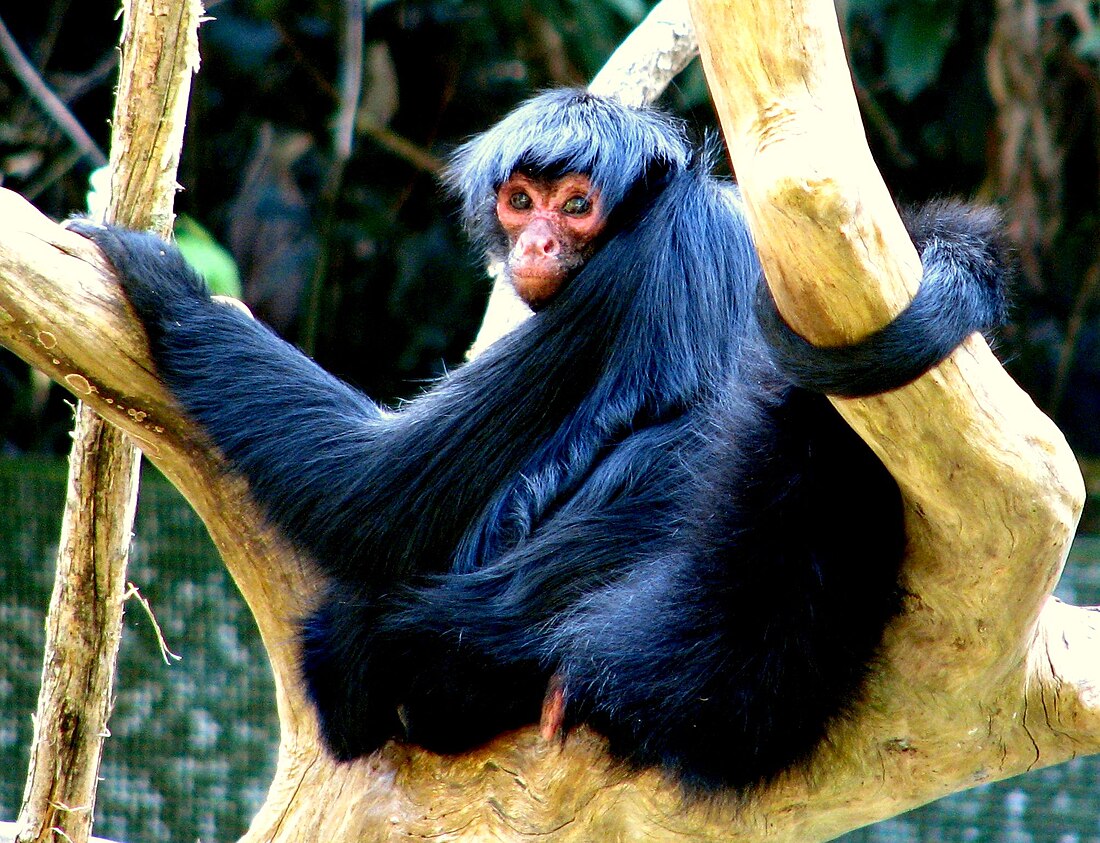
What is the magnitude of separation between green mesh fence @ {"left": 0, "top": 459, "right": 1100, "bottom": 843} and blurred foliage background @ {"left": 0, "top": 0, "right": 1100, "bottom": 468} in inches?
41.7

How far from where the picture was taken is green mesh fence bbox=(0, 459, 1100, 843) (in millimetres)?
5918

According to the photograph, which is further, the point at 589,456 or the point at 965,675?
the point at 589,456

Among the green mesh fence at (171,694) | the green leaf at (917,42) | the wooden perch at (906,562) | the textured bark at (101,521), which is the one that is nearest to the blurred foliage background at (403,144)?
the green leaf at (917,42)

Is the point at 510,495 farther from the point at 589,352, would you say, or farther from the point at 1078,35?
the point at 1078,35

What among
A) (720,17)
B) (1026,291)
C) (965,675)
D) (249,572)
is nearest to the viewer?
(720,17)

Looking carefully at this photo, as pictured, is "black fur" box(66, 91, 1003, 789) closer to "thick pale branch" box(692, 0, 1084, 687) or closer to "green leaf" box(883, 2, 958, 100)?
"thick pale branch" box(692, 0, 1084, 687)

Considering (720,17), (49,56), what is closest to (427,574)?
(720,17)

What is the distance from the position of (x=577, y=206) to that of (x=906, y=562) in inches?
47.1

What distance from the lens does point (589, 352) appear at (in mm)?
2791

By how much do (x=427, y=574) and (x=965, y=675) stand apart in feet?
3.81

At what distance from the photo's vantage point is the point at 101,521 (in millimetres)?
2742

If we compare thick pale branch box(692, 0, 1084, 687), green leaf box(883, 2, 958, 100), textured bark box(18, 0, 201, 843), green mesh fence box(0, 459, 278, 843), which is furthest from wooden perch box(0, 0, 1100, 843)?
green leaf box(883, 2, 958, 100)

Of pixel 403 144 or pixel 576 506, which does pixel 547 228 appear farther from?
pixel 403 144

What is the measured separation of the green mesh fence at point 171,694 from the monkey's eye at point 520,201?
362 centimetres
